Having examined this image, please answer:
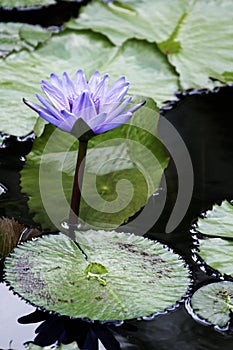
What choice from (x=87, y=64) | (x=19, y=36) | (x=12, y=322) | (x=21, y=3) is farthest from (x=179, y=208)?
(x=21, y=3)

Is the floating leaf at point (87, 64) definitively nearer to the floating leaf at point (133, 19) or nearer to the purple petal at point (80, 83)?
the floating leaf at point (133, 19)

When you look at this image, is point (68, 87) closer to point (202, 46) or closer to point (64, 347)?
point (64, 347)

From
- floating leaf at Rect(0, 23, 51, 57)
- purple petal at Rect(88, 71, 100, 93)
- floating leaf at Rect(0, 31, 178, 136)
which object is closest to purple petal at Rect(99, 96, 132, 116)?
purple petal at Rect(88, 71, 100, 93)

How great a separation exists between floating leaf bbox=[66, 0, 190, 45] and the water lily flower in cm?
90

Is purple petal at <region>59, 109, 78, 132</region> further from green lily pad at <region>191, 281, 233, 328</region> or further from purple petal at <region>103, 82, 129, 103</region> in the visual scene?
green lily pad at <region>191, 281, 233, 328</region>

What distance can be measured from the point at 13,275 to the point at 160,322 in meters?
0.34

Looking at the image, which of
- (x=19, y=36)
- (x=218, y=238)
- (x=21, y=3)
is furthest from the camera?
(x=21, y=3)

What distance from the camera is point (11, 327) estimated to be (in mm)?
1460

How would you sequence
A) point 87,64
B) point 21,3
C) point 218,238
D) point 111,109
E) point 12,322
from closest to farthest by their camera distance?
1. point 12,322
2. point 111,109
3. point 218,238
4. point 87,64
5. point 21,3

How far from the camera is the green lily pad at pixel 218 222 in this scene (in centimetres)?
171

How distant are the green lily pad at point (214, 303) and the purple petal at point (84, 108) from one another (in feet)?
1.50

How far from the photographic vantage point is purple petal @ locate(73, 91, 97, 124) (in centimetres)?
152

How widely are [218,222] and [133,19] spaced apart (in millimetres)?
1125

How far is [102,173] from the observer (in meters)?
1.88
